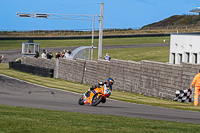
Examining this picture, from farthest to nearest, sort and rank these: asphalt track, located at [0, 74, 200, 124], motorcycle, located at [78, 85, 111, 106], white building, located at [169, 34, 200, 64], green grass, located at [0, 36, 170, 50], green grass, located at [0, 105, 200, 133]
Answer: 1. green grass, located at [0, 36, 170, 50]
2. white building, located at [169, 34, 200, 64]
3. motorcycle, located at [78, 85, 111, 106]
4. asphalt track, located at [0, 74, 200, 124]
5. green grass, located at [0, 105, 200, 133]

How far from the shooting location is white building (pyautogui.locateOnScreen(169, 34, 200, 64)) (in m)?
28.2

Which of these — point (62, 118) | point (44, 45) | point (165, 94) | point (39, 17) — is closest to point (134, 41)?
point (44, 45)

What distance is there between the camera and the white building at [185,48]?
28.2 meters

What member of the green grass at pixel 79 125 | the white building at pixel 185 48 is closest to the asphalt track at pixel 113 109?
the green grass at pixel 79 125

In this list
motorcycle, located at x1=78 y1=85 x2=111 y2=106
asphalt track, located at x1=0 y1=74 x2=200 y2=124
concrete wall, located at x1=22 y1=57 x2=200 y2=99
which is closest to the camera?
asphalt track, located at x1=0 y1=74 x2=200 y2=124

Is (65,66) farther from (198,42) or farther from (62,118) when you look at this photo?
(62,118)

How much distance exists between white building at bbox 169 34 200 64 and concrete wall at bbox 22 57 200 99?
266 inches

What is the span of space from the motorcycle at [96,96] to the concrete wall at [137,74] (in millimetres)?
6270

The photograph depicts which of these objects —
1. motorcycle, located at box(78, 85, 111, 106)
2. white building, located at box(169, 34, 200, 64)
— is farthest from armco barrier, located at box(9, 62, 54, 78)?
motorcycle, located at box(78, 85, 111, 106)

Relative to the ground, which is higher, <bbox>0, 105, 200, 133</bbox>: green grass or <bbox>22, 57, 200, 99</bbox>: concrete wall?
<bbox>22, 57, 200, 99</bbox>: concrete wall

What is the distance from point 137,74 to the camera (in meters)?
23.3

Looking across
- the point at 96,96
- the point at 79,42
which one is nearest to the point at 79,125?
the point at 96,96

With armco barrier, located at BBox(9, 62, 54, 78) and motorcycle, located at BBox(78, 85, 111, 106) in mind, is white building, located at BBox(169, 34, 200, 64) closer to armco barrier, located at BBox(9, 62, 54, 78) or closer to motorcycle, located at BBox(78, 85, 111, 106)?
armco barrier, located at BBox(9, 62, 54, 78)

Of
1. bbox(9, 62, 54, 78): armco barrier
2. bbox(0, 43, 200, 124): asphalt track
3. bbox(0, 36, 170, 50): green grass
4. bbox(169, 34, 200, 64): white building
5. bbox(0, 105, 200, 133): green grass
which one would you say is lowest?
bbox(0, 43, 200, 124): asphalt track
